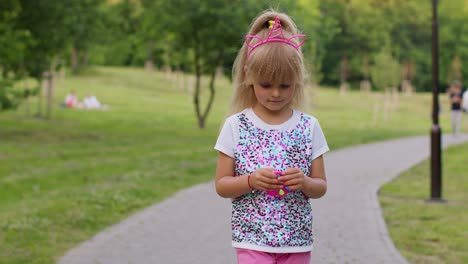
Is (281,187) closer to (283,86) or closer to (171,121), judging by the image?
(283,86)

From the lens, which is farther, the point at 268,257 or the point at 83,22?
the point at 83,22

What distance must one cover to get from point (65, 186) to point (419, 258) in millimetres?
7063

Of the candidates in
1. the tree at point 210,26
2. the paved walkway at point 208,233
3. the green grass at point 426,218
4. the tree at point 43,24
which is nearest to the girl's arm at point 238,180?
the paved walkway at point 208,233

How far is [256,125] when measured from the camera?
3.60 metres

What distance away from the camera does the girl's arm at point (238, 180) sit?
3273 millimetres

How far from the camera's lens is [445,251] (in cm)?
749

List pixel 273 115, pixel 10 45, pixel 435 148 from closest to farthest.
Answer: pixel 273 115, pixel 435 148, pixel 10 45

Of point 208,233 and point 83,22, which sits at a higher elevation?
point 83,22

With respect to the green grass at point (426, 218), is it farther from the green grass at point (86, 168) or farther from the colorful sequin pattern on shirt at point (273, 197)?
the colorful sequin pattern on shirt at point (273, 197)

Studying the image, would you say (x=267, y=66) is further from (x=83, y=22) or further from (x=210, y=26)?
(x=210, y=26)

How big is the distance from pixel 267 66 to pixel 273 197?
600mm

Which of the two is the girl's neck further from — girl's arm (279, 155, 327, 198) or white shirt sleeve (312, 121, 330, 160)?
girl's arm (279, 155, 327, 198)

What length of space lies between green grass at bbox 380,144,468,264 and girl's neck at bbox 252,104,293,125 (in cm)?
376

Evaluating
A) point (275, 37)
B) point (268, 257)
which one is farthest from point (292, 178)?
point (275, 37)
